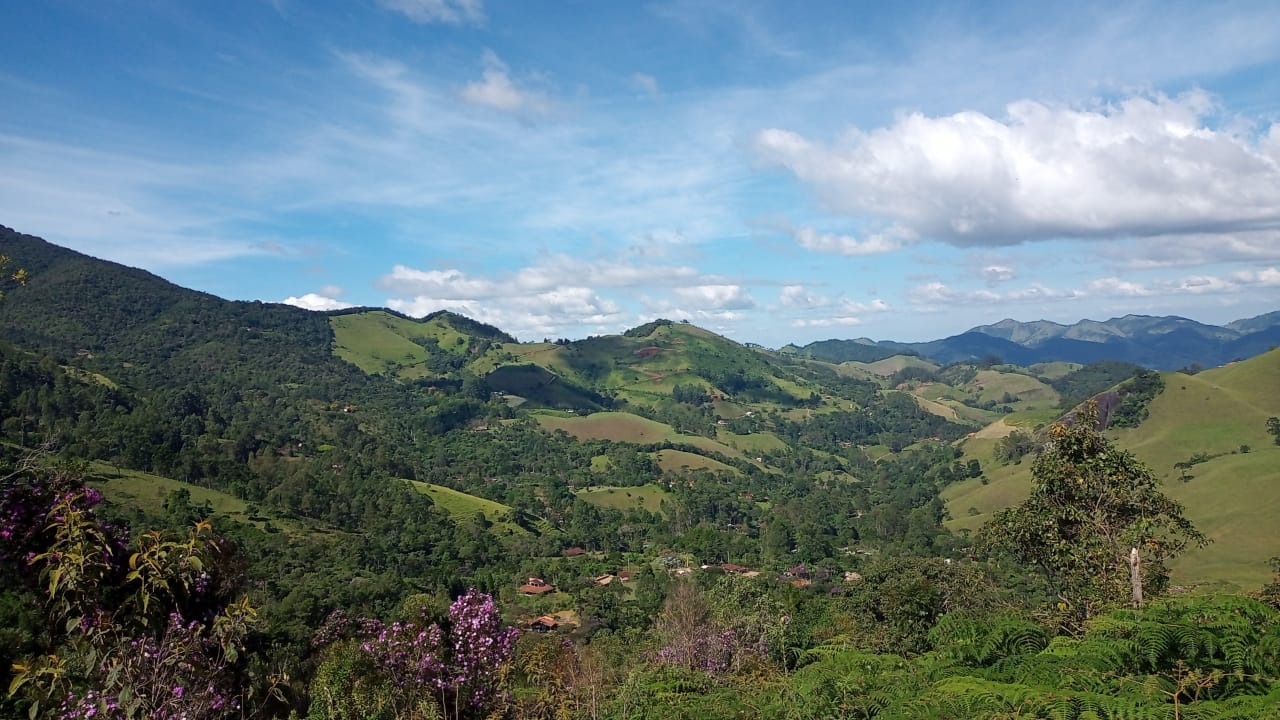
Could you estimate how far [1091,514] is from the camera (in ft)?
56.7

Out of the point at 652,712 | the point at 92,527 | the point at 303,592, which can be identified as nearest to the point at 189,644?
the point at 92,527

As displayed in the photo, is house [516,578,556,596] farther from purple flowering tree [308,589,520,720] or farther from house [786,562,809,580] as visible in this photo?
purple flowering tree [308,589,520,720]

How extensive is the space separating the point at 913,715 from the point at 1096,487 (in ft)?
48.0

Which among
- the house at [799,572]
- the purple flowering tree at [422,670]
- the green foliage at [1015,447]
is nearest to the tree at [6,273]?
the purple flowering tree at [422,670]

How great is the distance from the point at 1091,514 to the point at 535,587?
76581 mm

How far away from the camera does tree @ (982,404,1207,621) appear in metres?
16.4

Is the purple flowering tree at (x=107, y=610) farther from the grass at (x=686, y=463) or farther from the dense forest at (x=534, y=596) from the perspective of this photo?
the grass at (x=686, y=463)

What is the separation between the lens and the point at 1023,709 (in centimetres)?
502

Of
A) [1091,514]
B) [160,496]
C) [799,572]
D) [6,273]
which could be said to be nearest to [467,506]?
[160,496]

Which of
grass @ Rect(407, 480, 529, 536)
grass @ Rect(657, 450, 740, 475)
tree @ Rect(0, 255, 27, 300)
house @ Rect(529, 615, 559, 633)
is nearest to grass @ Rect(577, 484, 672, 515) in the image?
grass @ Rect(657, 450, 740, 475)

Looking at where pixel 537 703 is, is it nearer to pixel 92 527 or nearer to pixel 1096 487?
pixel 92 527

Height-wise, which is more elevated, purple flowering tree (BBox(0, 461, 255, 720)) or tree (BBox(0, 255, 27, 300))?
tree (BBox(0, 255, 27, 300))

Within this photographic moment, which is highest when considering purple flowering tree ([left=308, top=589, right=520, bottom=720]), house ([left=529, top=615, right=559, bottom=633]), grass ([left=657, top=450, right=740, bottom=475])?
purple flowering tree ([left=308, top=589, right=520, bottom=720])

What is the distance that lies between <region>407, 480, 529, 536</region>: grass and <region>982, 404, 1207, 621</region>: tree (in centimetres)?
10182
